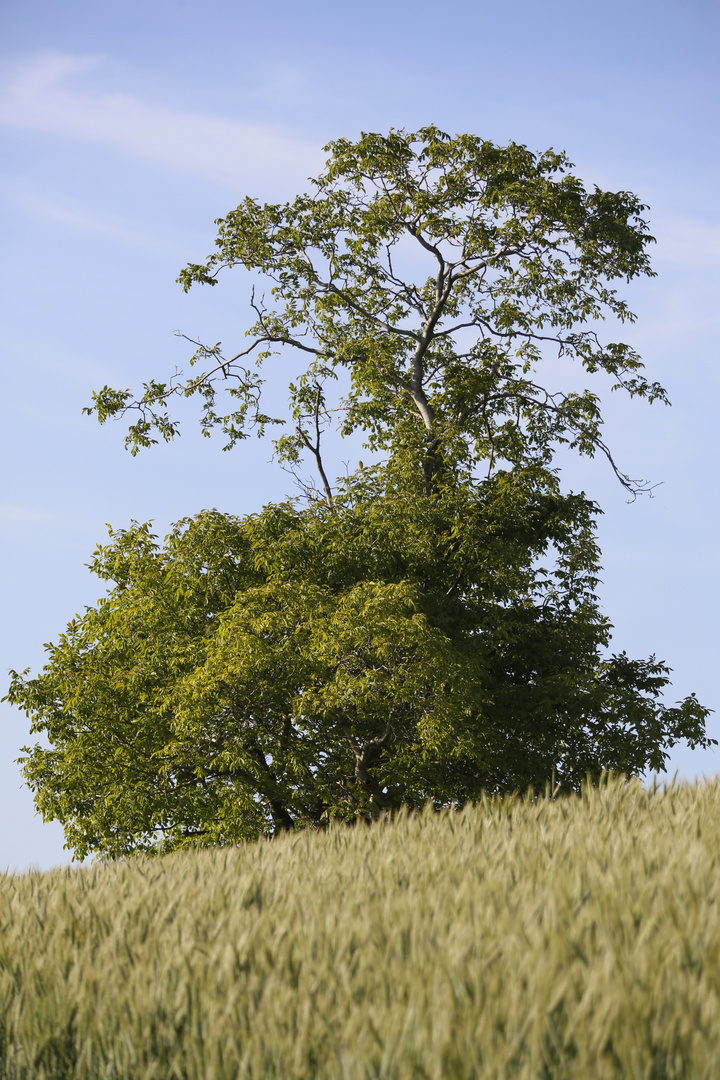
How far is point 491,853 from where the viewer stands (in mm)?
5707

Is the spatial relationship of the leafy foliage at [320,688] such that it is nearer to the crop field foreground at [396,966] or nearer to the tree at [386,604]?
the tree at [386,604]

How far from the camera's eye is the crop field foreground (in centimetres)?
327

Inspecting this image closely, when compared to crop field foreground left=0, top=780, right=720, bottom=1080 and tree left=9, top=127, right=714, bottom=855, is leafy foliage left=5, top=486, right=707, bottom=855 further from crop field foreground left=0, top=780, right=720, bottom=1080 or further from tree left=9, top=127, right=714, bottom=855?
crop field foreground left=0, top=780, right=720, bottom=1080

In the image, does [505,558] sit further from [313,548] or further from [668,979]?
[668,979]

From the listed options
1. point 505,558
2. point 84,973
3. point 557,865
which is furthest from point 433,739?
point 84,973

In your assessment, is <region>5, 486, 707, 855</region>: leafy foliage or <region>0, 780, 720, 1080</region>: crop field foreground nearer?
<region>0, 780, 720, 1080</region>: crop field foreground

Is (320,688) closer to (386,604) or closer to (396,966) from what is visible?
(386,604)

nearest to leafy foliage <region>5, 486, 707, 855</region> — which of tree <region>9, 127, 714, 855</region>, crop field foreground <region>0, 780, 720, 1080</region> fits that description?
tree <region>9, 127, 714, 855</region>

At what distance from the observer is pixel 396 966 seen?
3.80 metres

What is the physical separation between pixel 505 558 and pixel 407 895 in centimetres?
1339

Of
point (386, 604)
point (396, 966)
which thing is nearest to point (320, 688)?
point (386, 604)

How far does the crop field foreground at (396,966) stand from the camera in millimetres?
3268

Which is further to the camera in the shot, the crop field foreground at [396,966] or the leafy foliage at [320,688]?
the leafy foliage at [320,688]

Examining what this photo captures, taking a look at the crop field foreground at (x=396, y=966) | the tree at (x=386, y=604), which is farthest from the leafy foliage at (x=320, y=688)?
the crop field foreground at (x=396, y=966)
